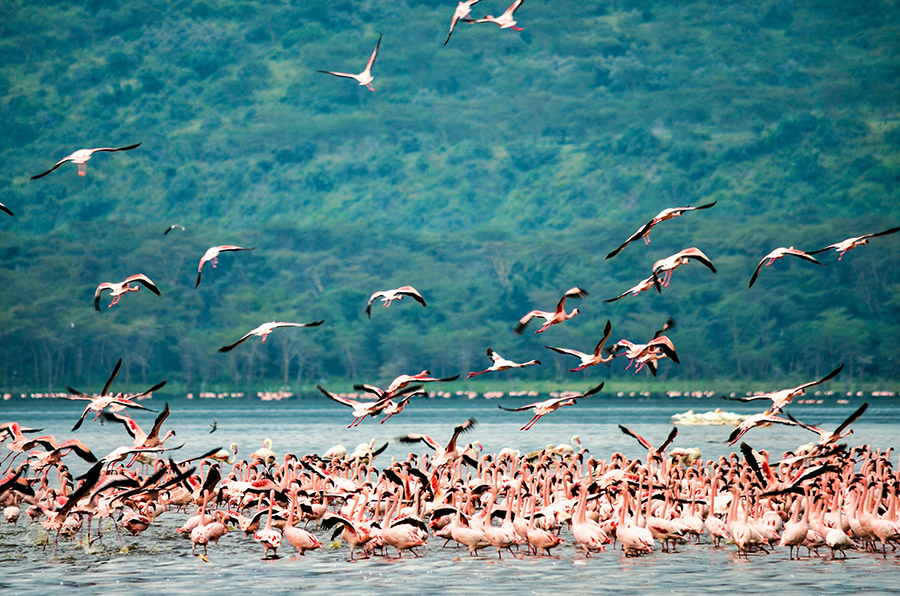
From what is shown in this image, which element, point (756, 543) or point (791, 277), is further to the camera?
point (791, 277)

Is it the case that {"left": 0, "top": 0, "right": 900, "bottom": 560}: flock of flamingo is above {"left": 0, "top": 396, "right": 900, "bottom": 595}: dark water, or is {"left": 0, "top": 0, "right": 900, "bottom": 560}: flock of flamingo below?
above

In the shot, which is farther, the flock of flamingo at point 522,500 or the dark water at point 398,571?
the flock of flamingo at point 522,500

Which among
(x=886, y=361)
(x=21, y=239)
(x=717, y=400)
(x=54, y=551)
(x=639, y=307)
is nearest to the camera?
(x=54, y=551)

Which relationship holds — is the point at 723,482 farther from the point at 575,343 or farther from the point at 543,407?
the point at 575,343

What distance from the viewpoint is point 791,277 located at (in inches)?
5404

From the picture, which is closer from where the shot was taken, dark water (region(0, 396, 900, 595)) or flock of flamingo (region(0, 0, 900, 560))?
dark water (region(0, 396, 900, 595))

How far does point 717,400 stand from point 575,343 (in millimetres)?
22397

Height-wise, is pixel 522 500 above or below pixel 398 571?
above

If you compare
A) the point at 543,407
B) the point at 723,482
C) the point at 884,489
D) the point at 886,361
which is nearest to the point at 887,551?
the point at 884,489

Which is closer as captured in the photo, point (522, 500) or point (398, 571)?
point (398, 571)

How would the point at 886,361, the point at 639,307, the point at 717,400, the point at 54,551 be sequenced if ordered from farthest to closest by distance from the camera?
1. the point at 639,307
2. the point at 886,361
3. the point at 717,400
4. the point at 54,551

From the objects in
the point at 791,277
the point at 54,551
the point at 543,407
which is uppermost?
the point at 791,277

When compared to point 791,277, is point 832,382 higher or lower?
lower

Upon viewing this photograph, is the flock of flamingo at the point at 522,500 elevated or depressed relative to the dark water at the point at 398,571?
elevated
